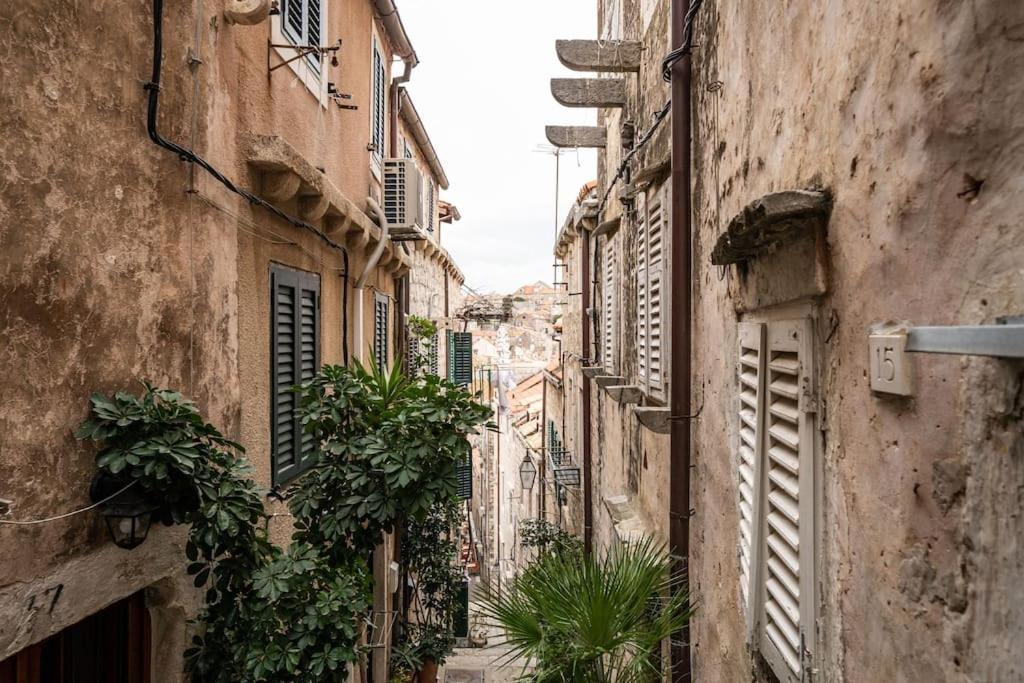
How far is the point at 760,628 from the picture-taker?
3100mm

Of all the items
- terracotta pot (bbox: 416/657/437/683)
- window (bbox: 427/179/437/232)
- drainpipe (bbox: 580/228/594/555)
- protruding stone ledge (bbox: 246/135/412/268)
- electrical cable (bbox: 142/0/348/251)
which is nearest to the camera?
electrical cable (bbox: 142/0/348/251)

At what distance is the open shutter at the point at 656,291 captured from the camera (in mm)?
5699

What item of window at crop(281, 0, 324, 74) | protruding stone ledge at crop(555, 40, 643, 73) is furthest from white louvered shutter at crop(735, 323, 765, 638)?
window at crop(281, 0, 324, 74)

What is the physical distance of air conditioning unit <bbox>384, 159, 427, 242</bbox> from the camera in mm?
9812

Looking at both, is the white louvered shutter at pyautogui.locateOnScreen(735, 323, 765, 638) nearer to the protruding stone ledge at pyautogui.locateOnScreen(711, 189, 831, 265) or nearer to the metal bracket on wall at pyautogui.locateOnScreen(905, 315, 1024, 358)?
the protruding stone ledge at pyautogui.locateOnScreen(711, 189, 831, 265)

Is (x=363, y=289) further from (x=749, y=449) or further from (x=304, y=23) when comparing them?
(x=749, y=449)

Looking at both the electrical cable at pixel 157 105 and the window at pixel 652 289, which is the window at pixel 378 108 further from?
the electrical cable at pixel 157 105

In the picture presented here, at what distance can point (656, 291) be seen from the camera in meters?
6.12

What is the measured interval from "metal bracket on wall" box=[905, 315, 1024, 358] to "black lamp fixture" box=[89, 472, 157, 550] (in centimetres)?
342

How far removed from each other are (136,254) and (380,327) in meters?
6.43

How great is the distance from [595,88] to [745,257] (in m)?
5.63

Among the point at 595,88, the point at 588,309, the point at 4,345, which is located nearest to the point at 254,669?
the point at 4,345

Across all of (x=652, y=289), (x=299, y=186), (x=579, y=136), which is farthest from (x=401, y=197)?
(x=652, y=289)

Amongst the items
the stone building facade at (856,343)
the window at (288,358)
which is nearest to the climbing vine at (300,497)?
the window at (288,358)
